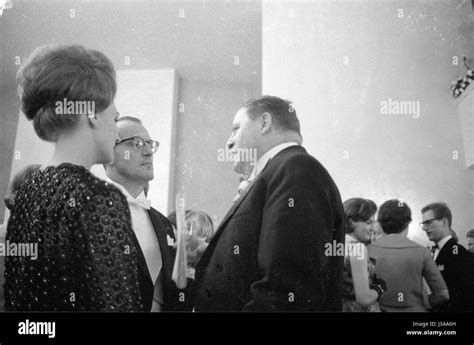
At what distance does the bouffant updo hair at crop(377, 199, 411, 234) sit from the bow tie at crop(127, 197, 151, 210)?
853 mm

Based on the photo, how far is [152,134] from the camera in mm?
2098

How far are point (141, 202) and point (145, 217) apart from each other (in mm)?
57

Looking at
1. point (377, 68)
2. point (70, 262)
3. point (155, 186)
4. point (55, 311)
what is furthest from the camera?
point (377, 68)

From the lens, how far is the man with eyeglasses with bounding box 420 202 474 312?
2.10 m

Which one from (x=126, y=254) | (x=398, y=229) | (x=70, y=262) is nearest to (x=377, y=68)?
(x=398, y=229)

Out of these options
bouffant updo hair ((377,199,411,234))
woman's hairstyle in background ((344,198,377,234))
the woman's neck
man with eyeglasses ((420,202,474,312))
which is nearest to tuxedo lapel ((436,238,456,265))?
man with eyeglasses ((420,202,474,312))

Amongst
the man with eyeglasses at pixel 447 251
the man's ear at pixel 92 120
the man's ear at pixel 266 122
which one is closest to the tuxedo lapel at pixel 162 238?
the man's ear at pixel 92 120

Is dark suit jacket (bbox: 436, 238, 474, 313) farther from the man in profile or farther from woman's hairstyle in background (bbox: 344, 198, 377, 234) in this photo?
the man in profile

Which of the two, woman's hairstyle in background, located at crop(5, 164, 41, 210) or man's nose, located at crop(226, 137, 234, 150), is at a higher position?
man's nose, located at crop(226, 137, 234, 150)

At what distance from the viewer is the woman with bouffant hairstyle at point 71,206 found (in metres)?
1.76

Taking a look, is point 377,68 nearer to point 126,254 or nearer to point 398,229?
point 398,229

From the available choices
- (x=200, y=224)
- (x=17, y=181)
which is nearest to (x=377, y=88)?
(x=200, y=224)

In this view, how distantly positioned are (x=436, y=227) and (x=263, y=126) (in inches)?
29.5

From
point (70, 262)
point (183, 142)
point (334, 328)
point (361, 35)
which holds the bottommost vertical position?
point (334, 328)
